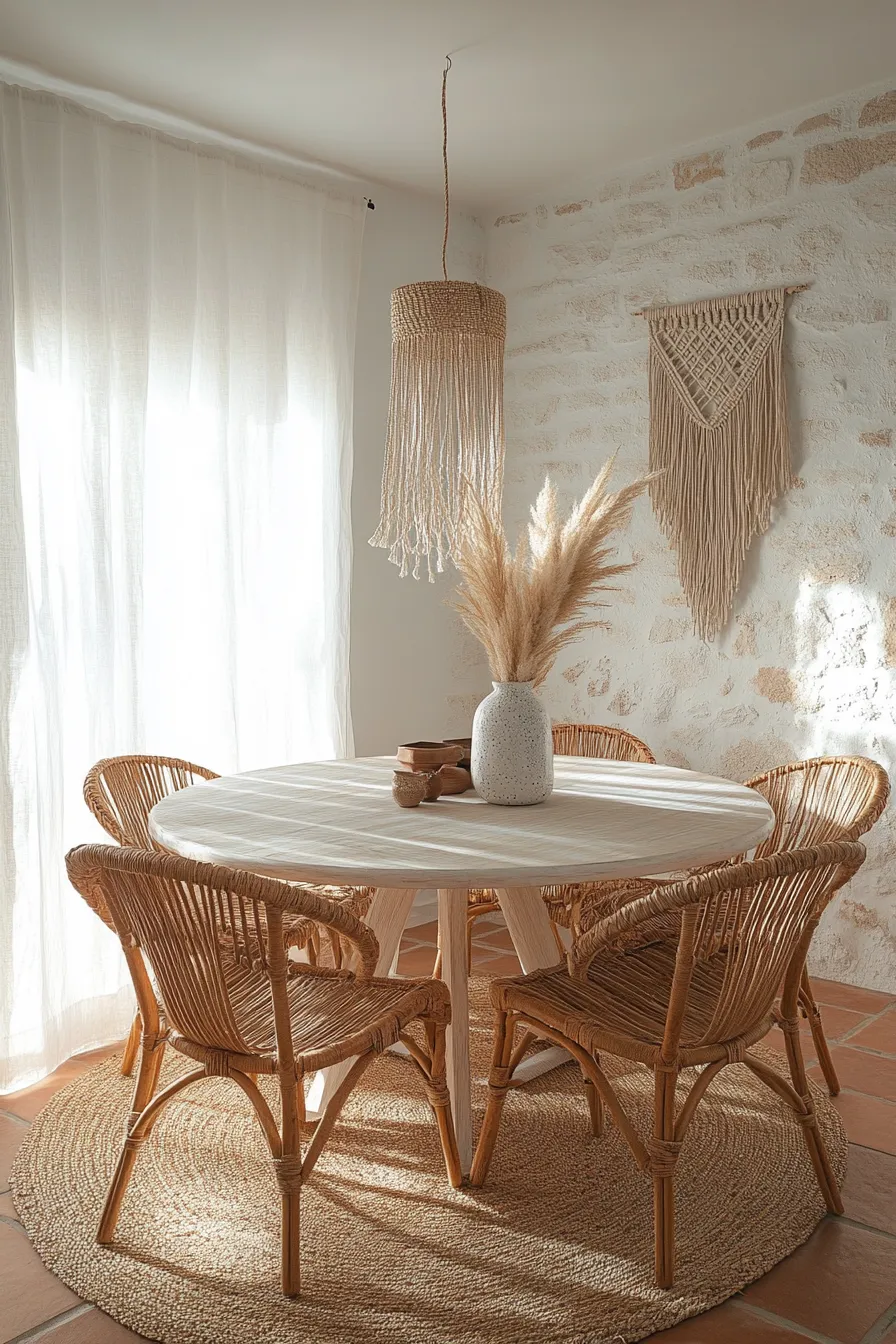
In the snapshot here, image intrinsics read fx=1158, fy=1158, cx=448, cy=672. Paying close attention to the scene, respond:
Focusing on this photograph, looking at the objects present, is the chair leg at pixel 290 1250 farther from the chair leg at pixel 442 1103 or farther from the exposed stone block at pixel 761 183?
the exposed stone block at pixel 761 183

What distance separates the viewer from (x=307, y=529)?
375 cm

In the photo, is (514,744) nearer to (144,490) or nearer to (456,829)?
(456,829)

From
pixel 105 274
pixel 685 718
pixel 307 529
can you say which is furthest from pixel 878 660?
pixel 105 274

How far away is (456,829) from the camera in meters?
2.23

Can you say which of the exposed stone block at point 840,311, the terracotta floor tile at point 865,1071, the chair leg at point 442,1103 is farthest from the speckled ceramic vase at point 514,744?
the exposed stone block at point 840,311

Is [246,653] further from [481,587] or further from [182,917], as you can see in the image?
[182,917]

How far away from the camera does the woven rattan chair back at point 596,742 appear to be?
3.41 metres

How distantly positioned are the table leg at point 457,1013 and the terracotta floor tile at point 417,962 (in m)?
1.15

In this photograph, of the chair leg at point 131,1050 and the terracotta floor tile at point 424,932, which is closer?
the chair leg at point 131,1050

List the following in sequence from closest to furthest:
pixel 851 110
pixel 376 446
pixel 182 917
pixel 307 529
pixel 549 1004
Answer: pixel 182 917, pixel 549 1004, pixel 851 110, pixel 307 529, pixel 376 446

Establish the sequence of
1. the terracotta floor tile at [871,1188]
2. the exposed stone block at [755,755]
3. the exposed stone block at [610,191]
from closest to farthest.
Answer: the terracotta floor tile at [871,1188], the exposed stone block at [755,755], the exposed stone block at [610,191]

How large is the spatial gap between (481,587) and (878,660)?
1.60m

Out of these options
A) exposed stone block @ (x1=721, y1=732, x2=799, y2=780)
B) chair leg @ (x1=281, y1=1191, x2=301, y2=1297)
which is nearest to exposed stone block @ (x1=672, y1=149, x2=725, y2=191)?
exposed stone block @ (x1=721, y1=732, x2=799, y2=780)

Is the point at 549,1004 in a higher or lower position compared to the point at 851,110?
lower
